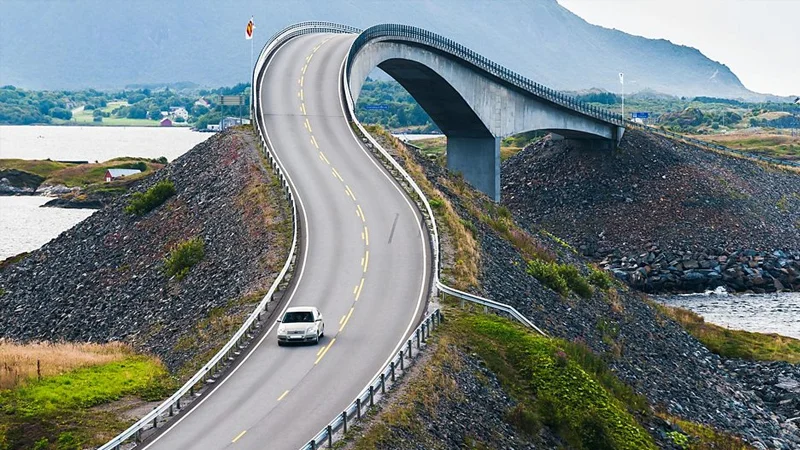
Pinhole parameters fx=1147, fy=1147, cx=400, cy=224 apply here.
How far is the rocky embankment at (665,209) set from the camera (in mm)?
92562

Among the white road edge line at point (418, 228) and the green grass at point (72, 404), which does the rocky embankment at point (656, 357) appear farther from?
the green grass at point (72, 404)

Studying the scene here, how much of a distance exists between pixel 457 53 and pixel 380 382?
2505 inches

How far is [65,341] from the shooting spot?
4931cm

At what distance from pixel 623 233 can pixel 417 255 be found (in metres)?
54.5

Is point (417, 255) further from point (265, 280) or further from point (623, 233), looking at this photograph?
point (623, 233)

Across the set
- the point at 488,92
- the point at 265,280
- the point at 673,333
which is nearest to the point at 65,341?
the point at 265,280

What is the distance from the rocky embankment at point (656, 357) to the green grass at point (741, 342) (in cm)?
172

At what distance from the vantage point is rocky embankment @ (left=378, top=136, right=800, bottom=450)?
46.8m

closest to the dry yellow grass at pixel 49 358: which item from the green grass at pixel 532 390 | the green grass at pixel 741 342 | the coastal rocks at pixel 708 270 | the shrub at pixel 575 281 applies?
the green grass at pixel 532 390

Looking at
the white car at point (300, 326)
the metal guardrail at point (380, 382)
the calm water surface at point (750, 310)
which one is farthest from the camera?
the calm water surface at point (750, 310)

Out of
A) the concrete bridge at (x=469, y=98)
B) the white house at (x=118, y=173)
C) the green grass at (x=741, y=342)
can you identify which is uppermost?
the concrete bridge at (x=469, y=98)

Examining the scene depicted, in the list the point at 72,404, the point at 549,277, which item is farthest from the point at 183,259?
the point at 72,404

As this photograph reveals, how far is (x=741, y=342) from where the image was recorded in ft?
212

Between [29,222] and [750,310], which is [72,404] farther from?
[29,222]
